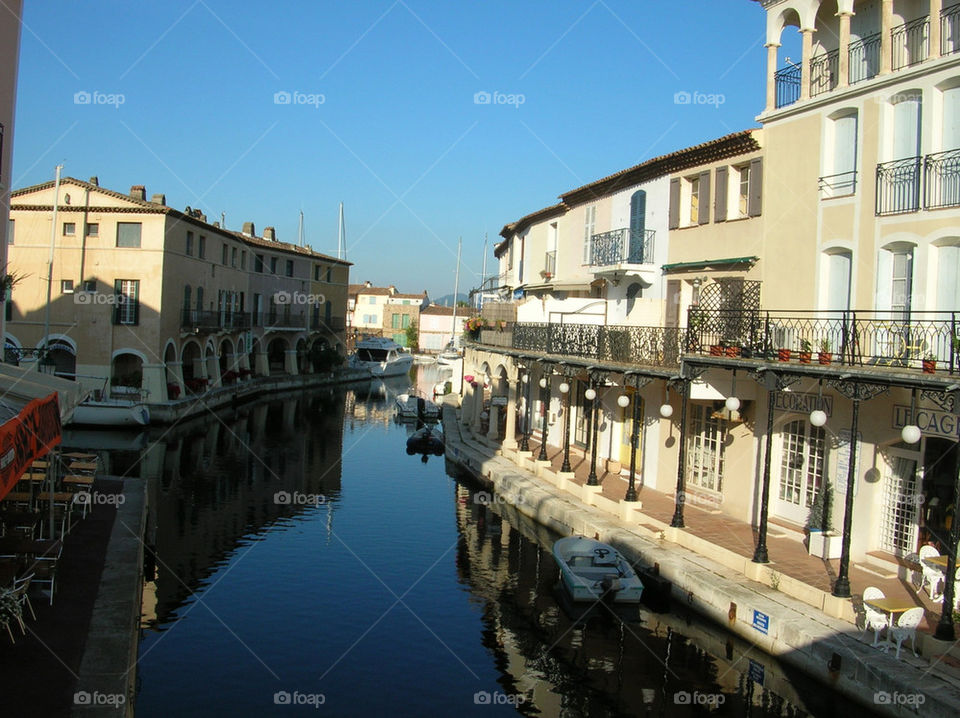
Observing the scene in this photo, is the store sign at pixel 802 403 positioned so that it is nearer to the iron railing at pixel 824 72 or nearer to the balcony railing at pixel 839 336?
the balcony railing at pixel 839 336

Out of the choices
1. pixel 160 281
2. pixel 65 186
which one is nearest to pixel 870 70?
pixel 160 281

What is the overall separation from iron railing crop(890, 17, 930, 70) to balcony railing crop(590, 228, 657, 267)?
9183mm

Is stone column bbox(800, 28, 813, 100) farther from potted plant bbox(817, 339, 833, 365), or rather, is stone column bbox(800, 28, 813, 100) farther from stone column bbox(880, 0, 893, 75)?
potted plant bbox(817, 339, 833, 365)

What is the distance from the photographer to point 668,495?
77.8 feet

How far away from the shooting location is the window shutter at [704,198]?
22.4 m

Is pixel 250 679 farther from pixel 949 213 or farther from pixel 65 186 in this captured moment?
pixel 65 186

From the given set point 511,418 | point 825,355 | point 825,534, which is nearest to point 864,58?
point 825,355

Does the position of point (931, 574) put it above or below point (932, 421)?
below

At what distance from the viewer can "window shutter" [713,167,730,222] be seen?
21.6 metres

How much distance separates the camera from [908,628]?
476 inches

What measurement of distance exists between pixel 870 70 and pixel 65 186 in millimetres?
38550

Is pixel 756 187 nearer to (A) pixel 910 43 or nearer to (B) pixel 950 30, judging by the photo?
(A) pixel 910 43

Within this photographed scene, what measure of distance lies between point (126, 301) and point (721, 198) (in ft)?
106

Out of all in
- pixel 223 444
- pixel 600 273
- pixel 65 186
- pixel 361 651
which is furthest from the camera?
pixel 65 186
